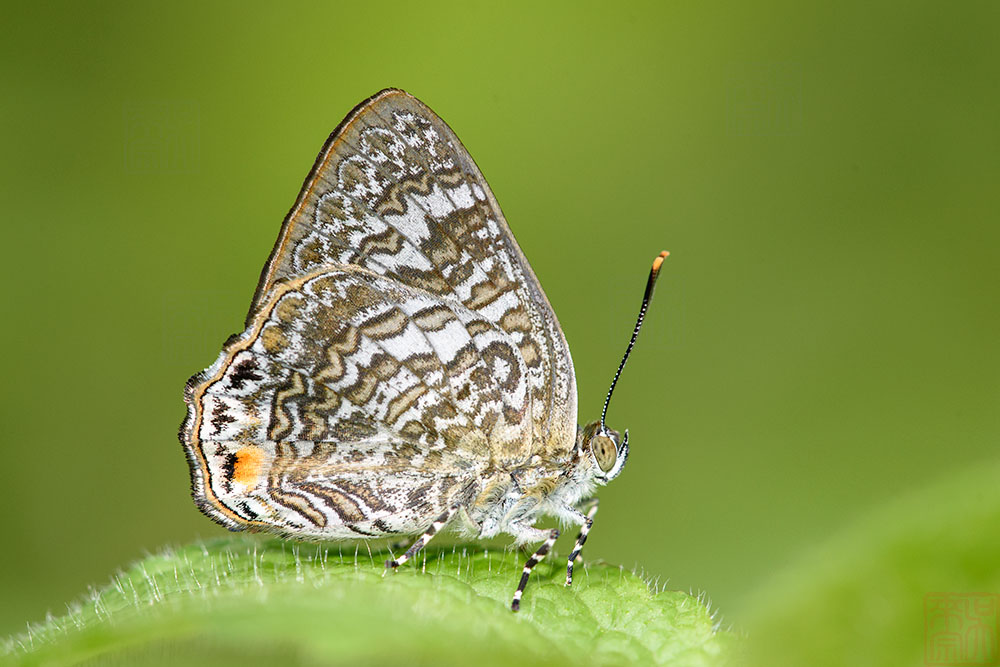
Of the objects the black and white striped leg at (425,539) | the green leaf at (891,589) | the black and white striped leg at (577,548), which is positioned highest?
the green leaf at (891,589)

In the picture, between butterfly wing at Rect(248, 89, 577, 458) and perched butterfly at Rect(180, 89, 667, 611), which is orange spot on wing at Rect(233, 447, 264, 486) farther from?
butterfly wing at Rect(248, 89, 577, 458)

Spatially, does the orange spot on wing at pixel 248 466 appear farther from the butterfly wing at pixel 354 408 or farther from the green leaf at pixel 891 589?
the green leaf at pixel 891 589

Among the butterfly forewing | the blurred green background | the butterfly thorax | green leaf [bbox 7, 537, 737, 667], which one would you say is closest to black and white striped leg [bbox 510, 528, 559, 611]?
green leaf [bbox 7, 537, 737, 667]

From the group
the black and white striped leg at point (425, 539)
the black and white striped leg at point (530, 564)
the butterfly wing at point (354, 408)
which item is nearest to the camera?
the black and white striped leg at point (530, 564)

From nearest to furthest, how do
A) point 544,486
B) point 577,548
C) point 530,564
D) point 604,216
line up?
point 530,564
point 577,548
point 544,486
point 604,216

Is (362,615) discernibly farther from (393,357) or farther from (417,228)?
(417,228)

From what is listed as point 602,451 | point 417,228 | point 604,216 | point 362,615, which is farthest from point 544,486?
point 604,216

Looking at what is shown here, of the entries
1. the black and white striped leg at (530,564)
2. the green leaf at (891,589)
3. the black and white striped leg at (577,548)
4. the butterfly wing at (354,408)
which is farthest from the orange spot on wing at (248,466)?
the green leaf at (891,589)
